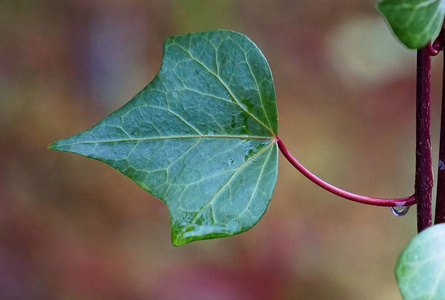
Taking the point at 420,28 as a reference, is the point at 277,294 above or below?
below

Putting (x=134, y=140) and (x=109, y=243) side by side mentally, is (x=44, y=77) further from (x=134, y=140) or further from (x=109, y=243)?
(x=134, y=140)

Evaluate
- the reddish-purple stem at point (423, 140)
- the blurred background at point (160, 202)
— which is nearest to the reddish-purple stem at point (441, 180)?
the reddish-purple stem at point (423, 140)

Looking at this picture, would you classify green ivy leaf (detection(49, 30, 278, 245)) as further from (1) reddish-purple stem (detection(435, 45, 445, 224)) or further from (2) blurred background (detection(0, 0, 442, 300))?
(2) blurred background (detection(0, 0, 442, 300))

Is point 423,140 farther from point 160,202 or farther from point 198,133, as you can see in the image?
point 160,202

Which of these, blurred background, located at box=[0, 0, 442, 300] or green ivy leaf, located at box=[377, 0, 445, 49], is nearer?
green ivy leaf, located at box=[377, 0, 445, 49]

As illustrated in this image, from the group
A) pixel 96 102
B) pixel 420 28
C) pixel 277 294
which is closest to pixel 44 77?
pixel 96 102

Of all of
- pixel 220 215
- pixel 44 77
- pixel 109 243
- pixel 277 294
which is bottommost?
pixel 277 294

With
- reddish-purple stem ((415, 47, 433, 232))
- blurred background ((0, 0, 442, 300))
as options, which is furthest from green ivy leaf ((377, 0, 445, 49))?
blurred background ((0, 0, 442, 300))
